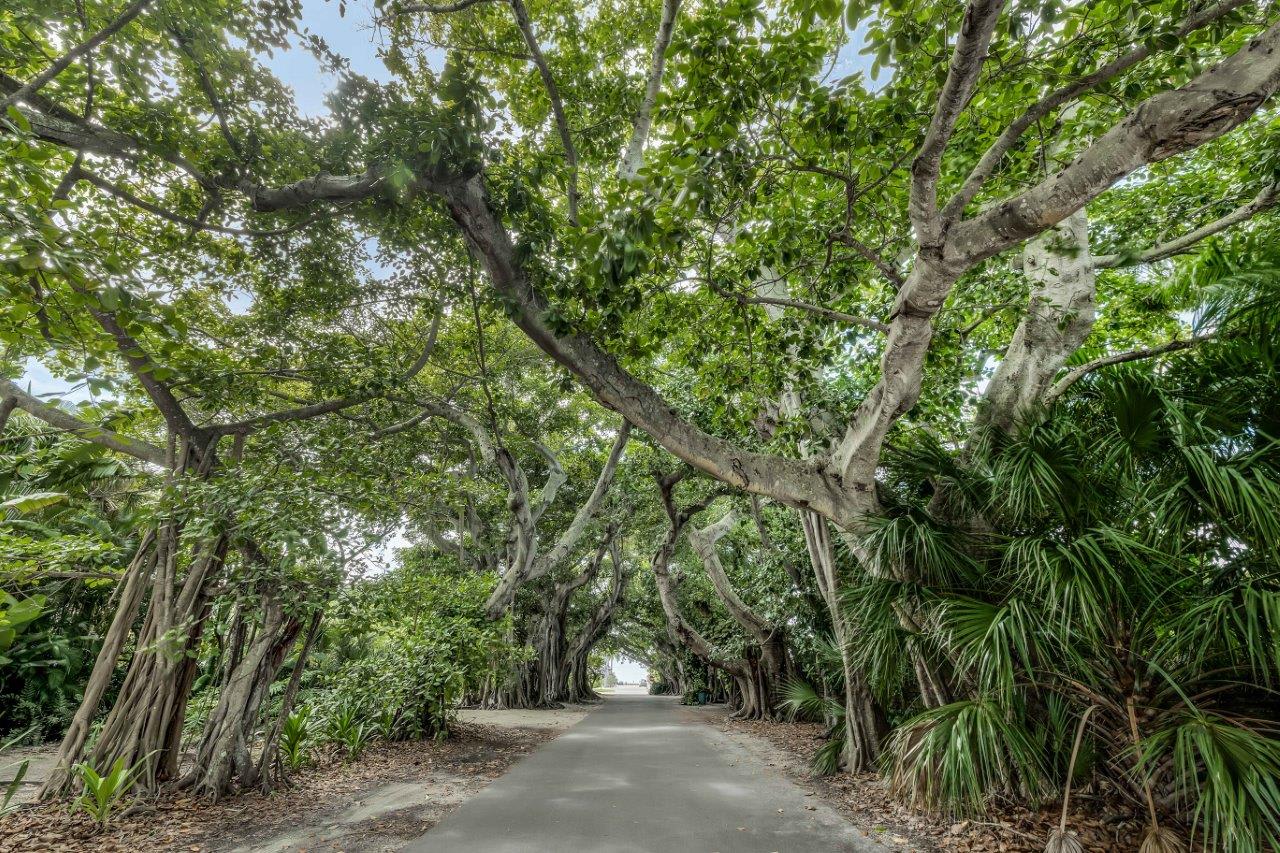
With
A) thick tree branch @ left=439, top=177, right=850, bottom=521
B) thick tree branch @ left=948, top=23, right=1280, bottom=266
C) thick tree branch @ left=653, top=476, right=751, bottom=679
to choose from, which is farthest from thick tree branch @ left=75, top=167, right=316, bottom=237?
thick tree branch @ left=653, top=476, right=751, bottom=679

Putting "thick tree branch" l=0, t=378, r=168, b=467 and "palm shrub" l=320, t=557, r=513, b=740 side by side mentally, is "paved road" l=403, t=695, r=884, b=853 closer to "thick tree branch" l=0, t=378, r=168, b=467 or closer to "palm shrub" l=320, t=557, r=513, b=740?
"palm shrub" l=320, t=557, r=513, b=740

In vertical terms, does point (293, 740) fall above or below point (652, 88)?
below

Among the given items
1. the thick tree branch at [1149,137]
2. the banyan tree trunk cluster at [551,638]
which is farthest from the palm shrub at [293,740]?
the banyan tree trunk cluster at [551,638]

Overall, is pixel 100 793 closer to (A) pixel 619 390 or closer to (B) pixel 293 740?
(B) pixel 293 740

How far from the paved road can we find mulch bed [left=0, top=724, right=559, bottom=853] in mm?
1116

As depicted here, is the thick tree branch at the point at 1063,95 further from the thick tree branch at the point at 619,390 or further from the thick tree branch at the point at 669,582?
the thick tree branch at the point at 669,582

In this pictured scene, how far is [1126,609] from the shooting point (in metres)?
3.58

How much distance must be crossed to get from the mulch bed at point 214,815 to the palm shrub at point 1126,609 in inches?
196

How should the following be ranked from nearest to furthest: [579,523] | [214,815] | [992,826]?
[992,826], [214,815], [579,523]

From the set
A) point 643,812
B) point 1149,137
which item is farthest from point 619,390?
point 643,812

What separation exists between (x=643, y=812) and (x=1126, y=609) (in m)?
4.02

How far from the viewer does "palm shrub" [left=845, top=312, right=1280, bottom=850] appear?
3.01m

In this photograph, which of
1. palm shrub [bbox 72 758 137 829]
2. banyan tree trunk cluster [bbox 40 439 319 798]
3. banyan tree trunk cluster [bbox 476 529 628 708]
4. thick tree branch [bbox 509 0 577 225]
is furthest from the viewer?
banyan tree trunk cluster [bbox 476 529 628 708]

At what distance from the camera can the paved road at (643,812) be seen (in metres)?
4.02
